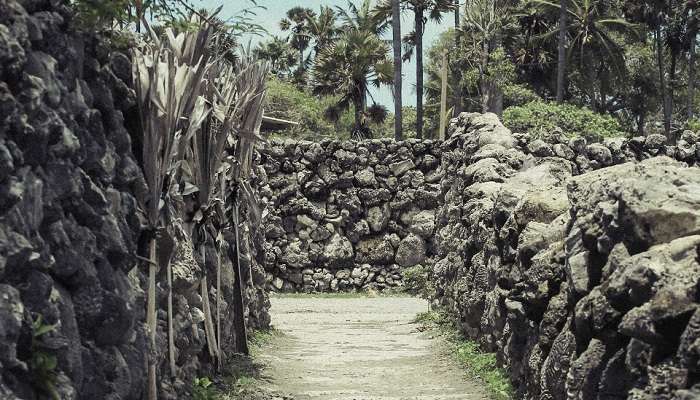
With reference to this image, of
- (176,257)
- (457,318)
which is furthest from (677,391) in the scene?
(457,318)

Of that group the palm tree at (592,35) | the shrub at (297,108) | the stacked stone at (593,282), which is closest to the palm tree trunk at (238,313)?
the stacked stone at (593,282)

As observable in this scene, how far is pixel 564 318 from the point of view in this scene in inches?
257

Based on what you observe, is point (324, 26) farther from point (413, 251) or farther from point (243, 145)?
point (243, 145)

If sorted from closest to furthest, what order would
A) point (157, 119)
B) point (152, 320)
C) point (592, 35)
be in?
point (152, 320)
point (157, 119)
point (592, 35)

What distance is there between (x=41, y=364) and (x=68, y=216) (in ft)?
2.82

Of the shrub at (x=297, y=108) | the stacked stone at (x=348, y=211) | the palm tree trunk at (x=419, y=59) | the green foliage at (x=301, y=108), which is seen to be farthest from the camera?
the shrub at (x=297, y=108)

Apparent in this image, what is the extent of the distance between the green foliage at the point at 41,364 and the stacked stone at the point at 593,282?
2.52m

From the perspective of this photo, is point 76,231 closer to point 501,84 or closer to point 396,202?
point 396,202

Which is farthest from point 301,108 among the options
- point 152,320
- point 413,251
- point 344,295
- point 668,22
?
point 152,320

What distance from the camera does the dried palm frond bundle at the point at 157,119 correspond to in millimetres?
6602

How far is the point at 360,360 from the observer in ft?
35.2

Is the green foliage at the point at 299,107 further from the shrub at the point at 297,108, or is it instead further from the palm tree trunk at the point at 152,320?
the palm tree trunk at the point at 152,320

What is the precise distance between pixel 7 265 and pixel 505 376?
5.47 m

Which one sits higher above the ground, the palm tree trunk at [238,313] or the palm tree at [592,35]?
the palm tree at [592,35]
